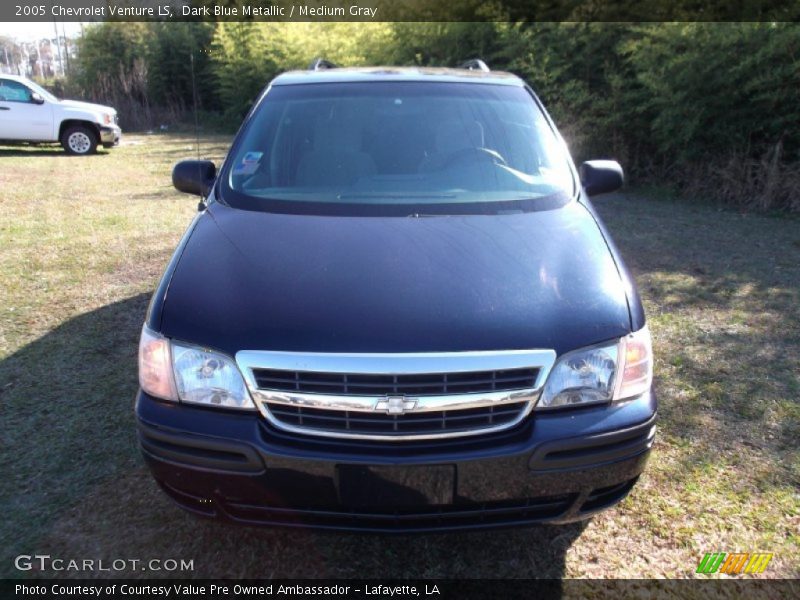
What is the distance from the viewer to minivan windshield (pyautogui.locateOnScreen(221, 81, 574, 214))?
2.84 m

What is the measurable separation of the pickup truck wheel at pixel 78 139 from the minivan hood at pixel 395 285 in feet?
45.1

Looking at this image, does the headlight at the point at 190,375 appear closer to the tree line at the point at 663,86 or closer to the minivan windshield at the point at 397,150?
the minivan windshield at the point at 397,150

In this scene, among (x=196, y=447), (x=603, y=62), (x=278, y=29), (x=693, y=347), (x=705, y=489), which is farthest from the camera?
(x=278, y=29)

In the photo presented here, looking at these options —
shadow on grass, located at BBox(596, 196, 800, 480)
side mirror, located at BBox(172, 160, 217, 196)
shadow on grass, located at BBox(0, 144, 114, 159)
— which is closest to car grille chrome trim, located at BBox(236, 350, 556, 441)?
shadow on grass, located at BBox(596, 196, 800, 480)

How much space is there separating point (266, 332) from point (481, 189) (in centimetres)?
133

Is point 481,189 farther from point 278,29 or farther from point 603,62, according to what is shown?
point 278,29

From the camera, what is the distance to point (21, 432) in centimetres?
310

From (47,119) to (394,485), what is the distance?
14.9m

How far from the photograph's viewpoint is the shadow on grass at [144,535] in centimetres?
232

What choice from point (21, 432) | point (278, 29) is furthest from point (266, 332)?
point (278, 29)

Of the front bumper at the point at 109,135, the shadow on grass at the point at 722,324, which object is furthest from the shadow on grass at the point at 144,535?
the front bumper at the point at 109,135

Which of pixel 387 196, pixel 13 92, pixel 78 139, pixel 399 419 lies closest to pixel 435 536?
pixel 399 419

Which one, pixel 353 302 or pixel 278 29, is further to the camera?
pixel 278 29

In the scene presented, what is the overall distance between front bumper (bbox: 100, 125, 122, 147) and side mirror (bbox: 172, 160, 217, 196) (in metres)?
12.7
